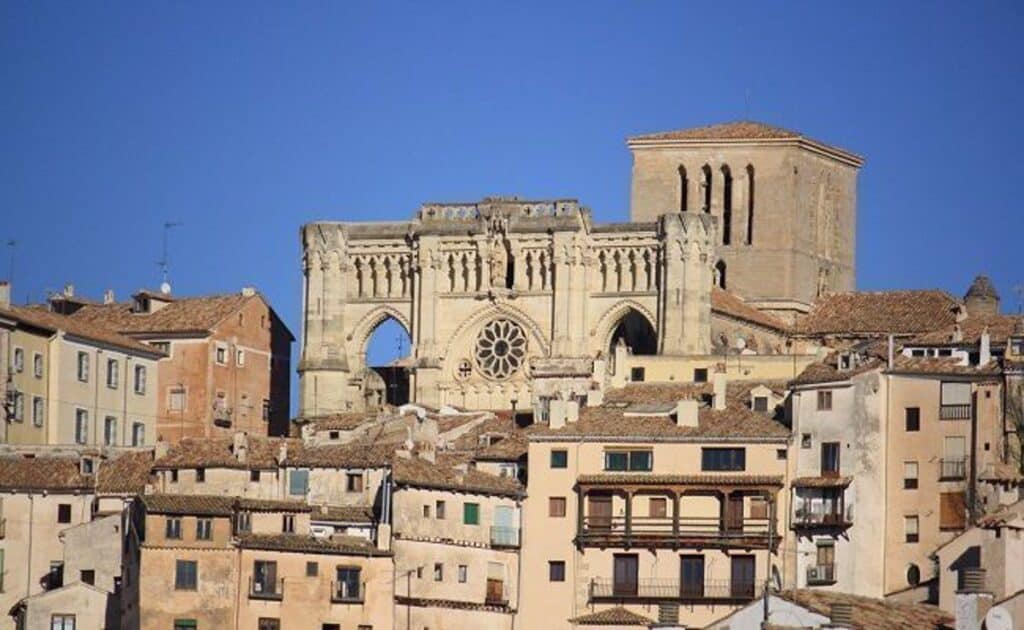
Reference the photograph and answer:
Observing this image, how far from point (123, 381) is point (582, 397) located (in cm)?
1769

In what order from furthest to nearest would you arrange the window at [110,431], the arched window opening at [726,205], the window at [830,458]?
the arched window opening at [726,205]
the window at [110,431]
the window at [830,458]

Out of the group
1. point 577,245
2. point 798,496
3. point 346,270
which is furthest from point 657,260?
point 798,496

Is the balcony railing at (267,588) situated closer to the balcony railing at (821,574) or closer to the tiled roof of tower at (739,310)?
the balcony railing at (821,574)

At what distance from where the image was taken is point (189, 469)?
11769cm

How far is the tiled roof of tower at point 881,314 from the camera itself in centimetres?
14125

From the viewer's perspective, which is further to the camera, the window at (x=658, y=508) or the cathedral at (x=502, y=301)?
the cathedral at (x=502, y=301)

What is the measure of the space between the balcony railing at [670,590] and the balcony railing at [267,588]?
9.35 metres

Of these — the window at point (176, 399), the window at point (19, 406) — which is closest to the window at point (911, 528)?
the window at point (19, 406)

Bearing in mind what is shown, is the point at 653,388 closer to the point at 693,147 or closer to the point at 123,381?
the point at 123,381

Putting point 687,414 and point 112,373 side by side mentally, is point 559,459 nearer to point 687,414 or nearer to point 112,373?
point 687,414

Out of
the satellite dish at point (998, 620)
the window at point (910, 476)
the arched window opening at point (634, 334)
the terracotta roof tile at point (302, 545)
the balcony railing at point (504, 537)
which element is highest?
the arched window opening at point (634, 334)

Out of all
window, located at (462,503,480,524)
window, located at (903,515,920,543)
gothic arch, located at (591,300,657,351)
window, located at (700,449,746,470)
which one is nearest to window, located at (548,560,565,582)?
window, located at (462,503,480,524)

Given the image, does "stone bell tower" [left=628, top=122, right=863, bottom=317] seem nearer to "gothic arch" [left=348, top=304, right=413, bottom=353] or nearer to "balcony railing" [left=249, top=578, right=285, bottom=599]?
"gothic arch" [left=348, top=304, right=413, bottom=353]

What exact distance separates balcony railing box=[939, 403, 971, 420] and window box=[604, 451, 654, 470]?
28.4 feet
